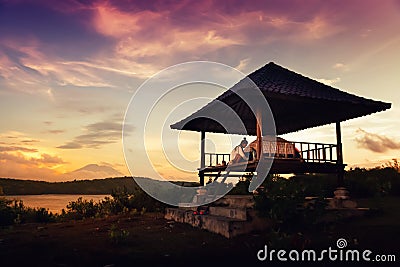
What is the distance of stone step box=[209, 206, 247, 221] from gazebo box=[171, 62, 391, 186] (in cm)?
230

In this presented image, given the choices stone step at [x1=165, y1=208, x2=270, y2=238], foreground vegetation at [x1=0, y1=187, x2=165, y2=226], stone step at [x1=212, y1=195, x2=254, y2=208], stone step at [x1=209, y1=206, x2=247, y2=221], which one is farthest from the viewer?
foreground vegetation at [x1=0, y1=187, x2=165, y2=226]

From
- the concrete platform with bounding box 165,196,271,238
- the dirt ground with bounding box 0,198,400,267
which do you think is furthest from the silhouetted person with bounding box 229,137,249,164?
the dirt ground with bounding box 0,198,400,267

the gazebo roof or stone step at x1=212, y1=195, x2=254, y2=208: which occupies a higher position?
the gazebo roof

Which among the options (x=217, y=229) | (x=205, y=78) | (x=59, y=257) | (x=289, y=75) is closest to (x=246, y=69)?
(x=289, y=75)

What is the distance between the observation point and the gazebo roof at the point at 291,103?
544 inches

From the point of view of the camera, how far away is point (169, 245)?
9.69 m

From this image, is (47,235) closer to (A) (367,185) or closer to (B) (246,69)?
(B) (246,69)

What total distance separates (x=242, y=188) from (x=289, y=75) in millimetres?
5763

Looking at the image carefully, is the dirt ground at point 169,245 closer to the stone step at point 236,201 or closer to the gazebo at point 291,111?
the stone step at point 236,201

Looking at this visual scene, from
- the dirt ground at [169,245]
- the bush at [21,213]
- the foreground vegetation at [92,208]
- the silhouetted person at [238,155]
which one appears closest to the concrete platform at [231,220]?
the dirt ground at [169,245]

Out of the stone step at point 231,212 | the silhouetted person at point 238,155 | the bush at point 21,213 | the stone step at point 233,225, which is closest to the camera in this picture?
the stone step at point 233,225

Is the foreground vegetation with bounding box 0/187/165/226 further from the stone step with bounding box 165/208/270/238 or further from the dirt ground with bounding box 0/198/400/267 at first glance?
the stone step with bounding box 165/208/270/238

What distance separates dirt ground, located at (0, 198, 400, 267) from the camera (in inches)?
319

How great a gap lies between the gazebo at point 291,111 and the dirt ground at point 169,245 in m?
3.50
